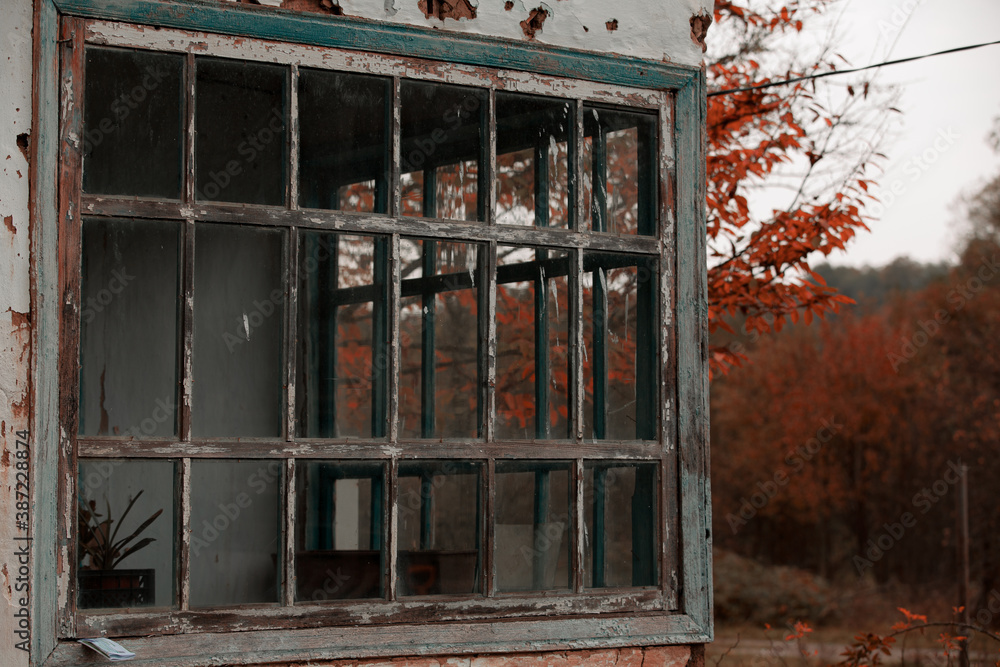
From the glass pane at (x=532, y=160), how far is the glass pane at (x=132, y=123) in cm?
94

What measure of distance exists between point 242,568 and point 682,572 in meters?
1.32

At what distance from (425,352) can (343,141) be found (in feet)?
2.15

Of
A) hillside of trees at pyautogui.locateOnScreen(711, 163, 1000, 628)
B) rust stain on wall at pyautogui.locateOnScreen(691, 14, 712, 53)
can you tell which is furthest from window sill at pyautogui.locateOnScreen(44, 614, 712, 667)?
hillside of trees at pyautogui.locateOnScreen(711, 163, 1000, 628)

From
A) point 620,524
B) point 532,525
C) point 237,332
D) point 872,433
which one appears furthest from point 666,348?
point 872,433

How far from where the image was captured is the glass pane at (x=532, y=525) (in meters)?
2.84

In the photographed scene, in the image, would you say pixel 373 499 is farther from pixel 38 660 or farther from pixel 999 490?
pixel 999 490

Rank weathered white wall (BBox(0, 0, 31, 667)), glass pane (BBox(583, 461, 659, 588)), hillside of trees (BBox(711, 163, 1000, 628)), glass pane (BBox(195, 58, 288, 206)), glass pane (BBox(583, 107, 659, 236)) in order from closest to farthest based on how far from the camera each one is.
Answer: weathered white wall (BBox(0, 0, 31, 667)) → glass pane (BBox(195, 58, 288, 206)) → glass pane (BBox(583, 461, 659, 588)) → glass pane (BBox(583, 107, 659, 236)) → hillside of trees (BBox(711, 163, 1000, 628))

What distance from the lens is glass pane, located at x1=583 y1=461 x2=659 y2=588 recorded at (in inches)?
116

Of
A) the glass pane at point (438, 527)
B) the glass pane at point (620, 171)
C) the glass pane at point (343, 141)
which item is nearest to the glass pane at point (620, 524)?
the glass pane at point (438, 527)

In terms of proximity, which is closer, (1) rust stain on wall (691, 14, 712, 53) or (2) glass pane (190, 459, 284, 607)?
(2) glass pane (190, 459, 284, 607)

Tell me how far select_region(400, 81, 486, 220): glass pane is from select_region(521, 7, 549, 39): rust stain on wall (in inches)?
9.6

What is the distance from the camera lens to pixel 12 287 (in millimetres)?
2400

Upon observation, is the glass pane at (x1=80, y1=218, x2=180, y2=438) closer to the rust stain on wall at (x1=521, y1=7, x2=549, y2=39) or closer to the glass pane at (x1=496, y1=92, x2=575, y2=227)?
the glass pane at (x1=496, y1=92, x2=575, y2=227)

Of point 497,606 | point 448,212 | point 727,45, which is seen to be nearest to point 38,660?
point 497,606
